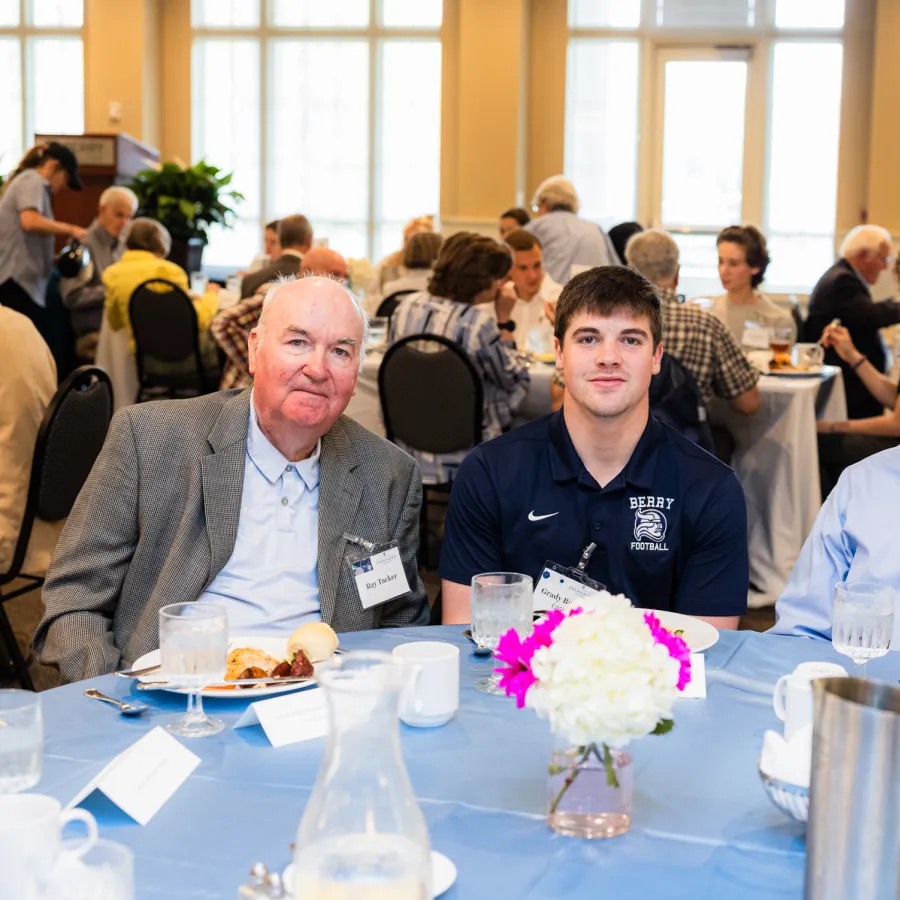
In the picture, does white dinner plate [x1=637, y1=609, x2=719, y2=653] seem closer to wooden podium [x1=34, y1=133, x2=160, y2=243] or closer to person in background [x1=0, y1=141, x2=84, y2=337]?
person in background [x1=0, y1=141, x2=84, y2=337]

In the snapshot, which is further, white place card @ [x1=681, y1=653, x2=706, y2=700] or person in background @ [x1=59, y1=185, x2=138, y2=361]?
person in background @ [x1=59, y1=185, x2=138, y2=361]

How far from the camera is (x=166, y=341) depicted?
21.1ft

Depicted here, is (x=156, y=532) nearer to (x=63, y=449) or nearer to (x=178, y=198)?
(x=63, y=449)

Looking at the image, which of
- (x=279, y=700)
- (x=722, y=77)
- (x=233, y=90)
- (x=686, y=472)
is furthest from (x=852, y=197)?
(x=279, y=700)

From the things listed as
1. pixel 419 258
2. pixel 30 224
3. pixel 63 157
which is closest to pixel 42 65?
pixel 63 157

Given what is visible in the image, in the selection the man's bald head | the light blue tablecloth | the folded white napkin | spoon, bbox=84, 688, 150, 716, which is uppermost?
the man's bald head

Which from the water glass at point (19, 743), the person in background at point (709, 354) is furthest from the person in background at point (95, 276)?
the water glass at point (19, 743)

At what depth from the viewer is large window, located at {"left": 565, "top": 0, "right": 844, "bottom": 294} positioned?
11.3 meters

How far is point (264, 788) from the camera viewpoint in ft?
4.19

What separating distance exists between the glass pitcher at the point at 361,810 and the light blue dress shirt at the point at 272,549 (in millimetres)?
1312

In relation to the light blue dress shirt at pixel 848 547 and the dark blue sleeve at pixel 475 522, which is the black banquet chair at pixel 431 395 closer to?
the dark blue sleeve at pixel 475 522

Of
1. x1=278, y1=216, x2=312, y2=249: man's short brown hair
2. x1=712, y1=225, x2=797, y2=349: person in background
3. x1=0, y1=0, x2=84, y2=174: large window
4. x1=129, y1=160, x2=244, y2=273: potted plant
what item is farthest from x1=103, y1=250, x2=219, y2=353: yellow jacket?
x1=0, y1=0, x2=84, y2=174: large window

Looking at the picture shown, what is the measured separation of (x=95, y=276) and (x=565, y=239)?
3.10m

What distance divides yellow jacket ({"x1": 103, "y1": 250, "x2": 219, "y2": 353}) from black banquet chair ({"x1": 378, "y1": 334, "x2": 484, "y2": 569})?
2.13 meters
